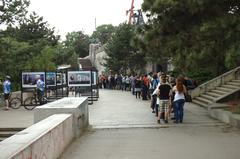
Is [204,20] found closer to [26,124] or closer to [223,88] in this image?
[26,124]

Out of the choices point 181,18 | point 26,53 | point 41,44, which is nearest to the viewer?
point 181,18

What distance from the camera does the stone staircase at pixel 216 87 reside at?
26.5 metres

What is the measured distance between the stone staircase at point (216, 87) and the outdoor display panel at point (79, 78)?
237 inches

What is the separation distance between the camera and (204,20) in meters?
18.7

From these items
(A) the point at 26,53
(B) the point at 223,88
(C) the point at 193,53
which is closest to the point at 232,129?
(C) the point at 193,53

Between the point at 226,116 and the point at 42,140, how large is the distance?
9.73m

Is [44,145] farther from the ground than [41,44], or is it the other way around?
[41,44]

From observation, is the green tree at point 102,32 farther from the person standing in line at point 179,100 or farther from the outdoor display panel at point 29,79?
the person standing in line at point 179,100

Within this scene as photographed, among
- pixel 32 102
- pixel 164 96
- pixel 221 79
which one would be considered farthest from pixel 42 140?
pixel 221 79

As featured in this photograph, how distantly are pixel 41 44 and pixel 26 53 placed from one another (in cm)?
603

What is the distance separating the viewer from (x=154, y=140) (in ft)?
44.5

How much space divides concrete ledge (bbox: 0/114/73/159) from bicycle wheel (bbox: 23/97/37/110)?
13.9 m

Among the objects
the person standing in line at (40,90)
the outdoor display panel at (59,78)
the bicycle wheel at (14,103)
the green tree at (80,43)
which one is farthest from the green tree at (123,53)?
the green tree at (80,43)

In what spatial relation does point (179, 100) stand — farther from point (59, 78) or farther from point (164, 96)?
point (59, 78)
